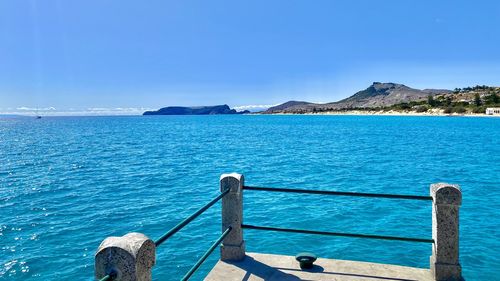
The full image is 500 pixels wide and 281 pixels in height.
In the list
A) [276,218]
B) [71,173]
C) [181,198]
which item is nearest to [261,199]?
[276,218]

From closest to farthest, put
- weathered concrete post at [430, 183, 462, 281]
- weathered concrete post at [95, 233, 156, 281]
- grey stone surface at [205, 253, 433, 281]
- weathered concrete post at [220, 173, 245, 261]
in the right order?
weathered concrete post at [95, 233, 156, 281]
weathered concrete post at [430, 183, 462, 281]
grey stone surface at [205, 253, 433, 281]
weathered concrete post at [220, 173, 245, 261]

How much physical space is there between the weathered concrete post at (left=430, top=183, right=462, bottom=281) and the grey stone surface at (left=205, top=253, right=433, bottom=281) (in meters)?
0.29

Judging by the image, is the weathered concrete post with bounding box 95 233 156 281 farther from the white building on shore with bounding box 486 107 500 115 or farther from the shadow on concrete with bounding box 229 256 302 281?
the white building on shore with bounding box 486 107 500 115

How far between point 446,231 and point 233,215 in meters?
3.61

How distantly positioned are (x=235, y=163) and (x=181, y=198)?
56.4 feet

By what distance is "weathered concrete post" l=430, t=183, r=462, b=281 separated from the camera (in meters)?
5.96

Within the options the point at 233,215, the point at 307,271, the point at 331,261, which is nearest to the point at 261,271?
the point at 307,271

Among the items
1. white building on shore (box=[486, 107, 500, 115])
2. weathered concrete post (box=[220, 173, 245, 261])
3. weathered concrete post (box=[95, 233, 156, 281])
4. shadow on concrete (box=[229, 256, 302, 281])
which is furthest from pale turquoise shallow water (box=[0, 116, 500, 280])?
white building on shore (box=[486, 107, 500, 115])

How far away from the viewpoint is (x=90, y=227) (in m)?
17.8

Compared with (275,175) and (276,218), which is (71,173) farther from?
(276,218)

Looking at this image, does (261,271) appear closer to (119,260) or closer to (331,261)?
(331,261)

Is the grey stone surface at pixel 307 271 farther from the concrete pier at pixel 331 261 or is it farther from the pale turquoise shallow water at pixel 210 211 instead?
the pale turquoise shallow water at pixel 210 211

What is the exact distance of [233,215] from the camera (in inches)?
273

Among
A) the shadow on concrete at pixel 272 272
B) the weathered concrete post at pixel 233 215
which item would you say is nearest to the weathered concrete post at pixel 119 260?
the shadow on concrete at pixel 272 272
